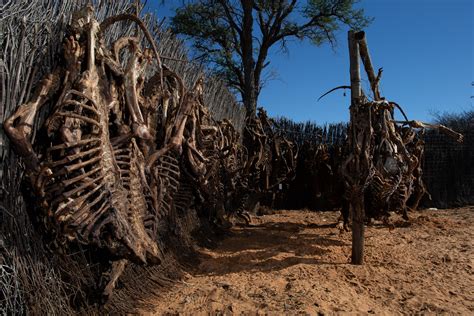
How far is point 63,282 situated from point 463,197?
33.5ft

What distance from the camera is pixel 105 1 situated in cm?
292

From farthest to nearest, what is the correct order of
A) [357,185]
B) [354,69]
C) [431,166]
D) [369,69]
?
[431,166]
[369,69]
[354,69]
[357,185]

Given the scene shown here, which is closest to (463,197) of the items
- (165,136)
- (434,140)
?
(434,140)

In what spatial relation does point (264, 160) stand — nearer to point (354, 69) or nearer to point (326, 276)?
point (354, 69)

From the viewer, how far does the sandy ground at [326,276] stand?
288cm

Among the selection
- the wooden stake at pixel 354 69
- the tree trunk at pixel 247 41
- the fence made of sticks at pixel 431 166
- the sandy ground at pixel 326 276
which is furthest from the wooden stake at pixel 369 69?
the tree trunk at pixel 247 41

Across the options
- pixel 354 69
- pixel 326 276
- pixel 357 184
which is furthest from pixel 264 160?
pixel 326 276

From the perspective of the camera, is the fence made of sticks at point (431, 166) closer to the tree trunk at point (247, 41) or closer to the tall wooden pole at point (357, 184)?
the tree trunk at point (247, 41)

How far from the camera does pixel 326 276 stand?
358 centimetres

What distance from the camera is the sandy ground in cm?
288

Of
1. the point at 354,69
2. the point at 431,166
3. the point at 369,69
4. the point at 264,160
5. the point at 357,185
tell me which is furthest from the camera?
the point at 431,166

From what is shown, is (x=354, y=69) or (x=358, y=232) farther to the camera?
(x=354, y=69)

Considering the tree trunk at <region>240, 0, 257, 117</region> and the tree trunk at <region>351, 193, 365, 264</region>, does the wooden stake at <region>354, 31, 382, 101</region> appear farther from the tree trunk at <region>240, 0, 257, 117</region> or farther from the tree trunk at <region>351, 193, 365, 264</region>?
the tree trunk at <region>240, 0, 257, 117</region>

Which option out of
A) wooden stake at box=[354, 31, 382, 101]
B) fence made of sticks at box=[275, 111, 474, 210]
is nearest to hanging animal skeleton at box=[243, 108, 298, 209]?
fence made of sticks at box=[275, 111, 474, 210]
